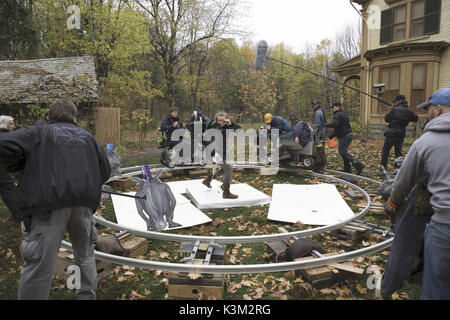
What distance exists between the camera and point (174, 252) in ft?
14.7

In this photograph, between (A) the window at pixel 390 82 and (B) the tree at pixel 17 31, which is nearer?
(A) the window at pixel 390 82

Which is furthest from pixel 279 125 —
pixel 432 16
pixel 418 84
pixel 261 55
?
pixel 432 16

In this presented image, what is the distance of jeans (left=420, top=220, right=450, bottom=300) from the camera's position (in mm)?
2201

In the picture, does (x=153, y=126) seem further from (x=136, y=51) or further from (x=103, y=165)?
(x=103, y=165)

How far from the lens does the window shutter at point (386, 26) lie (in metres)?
16.2

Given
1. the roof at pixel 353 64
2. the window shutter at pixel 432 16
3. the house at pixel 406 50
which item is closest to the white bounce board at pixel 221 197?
the house at pixel 406 50

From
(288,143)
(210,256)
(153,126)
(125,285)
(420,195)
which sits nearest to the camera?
(420,195)

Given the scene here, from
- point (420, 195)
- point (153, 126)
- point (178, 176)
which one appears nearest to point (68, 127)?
point (420, 195)

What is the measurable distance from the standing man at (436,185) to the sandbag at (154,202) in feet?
9.96

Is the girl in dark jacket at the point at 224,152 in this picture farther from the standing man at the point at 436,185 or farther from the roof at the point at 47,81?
the roof at the point at 47,81

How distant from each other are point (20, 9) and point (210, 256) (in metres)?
19.3

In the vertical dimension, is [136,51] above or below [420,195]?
above

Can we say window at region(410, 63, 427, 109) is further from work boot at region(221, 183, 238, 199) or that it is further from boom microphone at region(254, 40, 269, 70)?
work boot at region(221, 183, 238, 199)

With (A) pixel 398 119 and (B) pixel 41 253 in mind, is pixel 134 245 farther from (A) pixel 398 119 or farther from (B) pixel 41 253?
(A) pixel 398 119
